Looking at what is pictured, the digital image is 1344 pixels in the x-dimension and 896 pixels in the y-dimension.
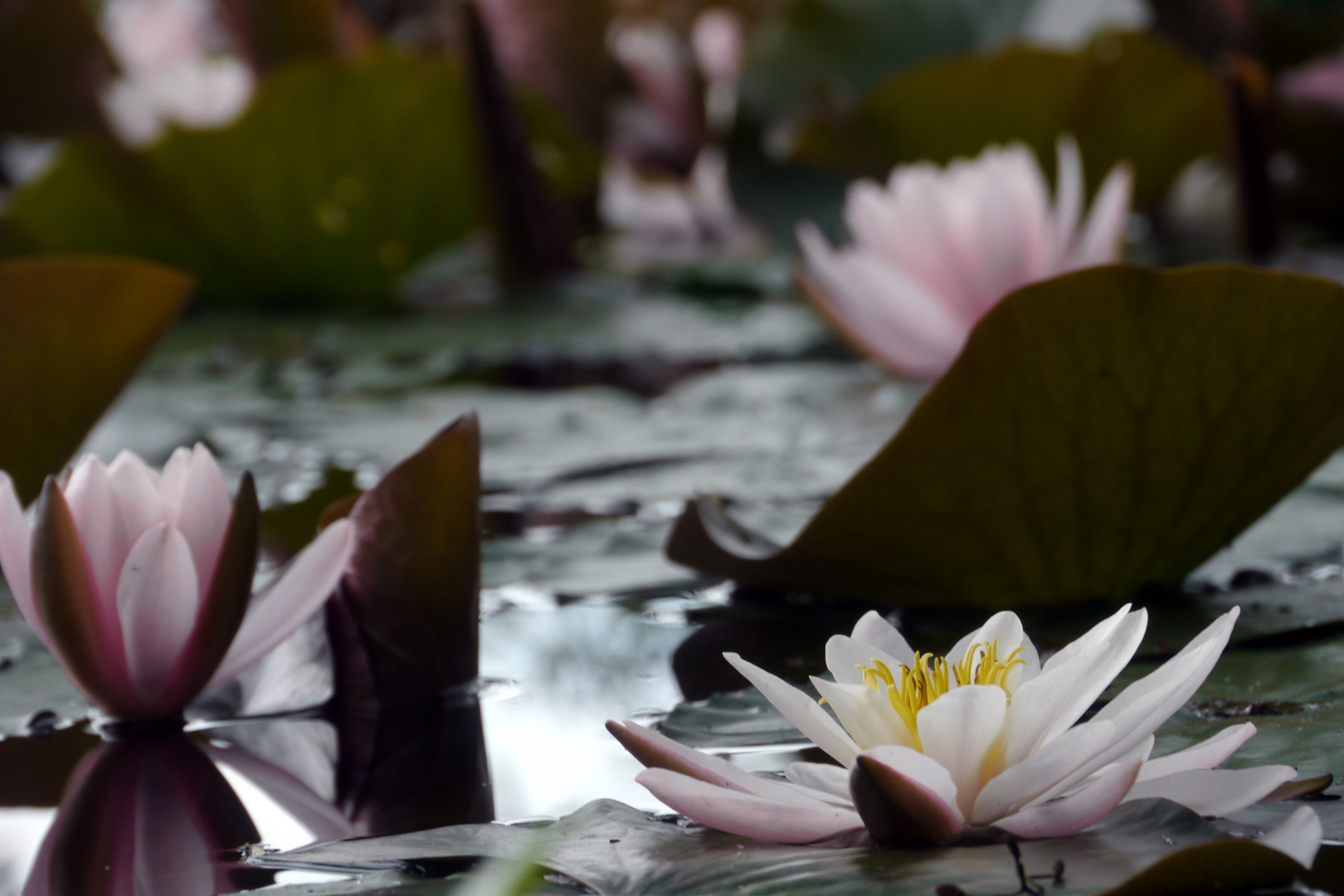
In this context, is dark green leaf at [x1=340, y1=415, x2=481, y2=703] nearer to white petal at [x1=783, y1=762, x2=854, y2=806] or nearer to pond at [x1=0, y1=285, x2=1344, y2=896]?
pond at [x1=0, y1=285, x2=1344, y2=896]

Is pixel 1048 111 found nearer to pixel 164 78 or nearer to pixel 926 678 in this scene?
pixel 926 678

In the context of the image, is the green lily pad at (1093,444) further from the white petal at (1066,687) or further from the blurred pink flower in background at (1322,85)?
the blurred pink flower in background at (1322,85)

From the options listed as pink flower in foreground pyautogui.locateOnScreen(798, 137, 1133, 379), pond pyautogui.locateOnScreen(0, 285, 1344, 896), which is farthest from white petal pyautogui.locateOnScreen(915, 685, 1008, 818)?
pink flower in foreground pyautogui.locateOnScreen(798, 137, 1133, 379)

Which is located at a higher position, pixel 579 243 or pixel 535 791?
pixel 579 243

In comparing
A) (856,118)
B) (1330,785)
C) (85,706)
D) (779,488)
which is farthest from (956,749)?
(856,118)

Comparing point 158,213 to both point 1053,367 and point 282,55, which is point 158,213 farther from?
point 1053,367

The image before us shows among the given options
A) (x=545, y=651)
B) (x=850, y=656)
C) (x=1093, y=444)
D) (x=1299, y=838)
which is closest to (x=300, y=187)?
(x=545, y=651)

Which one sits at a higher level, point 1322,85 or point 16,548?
point 1322,85
